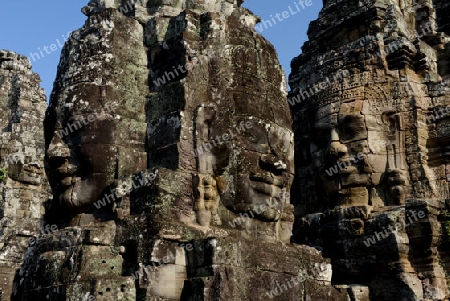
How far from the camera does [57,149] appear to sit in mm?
7570

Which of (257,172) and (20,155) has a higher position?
(20,155)

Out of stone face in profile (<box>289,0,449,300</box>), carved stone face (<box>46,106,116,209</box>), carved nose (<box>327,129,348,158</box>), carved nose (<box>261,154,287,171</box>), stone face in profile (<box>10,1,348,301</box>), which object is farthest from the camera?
carved nose (<box>327,129,348,158</box>)

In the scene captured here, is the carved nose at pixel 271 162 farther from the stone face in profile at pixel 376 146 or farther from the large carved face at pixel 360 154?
the large carved face at pixel 360 154

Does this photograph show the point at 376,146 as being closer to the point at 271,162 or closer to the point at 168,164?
the point at 271,162

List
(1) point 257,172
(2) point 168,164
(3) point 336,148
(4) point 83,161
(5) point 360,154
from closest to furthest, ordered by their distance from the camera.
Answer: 1. (2) point 168,164
2. (4) point 83,161
3. (1) point 257,172
4. (5) point 360,154
5. (3) point 336,148

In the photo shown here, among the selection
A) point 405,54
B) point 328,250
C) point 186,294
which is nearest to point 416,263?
point 328,250

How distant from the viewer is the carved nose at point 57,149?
755cm

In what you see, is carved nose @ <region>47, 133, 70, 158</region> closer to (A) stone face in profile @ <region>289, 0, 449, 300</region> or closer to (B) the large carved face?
(A) stone face in profile @ <region>289, 0, 449, 300</region>

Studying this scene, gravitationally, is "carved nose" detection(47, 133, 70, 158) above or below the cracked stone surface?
below

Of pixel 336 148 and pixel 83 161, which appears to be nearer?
pixel 83 161

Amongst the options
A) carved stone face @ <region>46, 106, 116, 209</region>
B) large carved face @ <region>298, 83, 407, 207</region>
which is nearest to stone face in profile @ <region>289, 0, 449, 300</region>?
large carved face @ <region>298, 83, 407, 207</region>

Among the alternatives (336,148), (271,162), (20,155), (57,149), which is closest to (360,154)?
(336,148)

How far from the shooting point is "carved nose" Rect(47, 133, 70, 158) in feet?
24.8

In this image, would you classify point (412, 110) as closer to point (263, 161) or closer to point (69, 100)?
point (263, 161)
